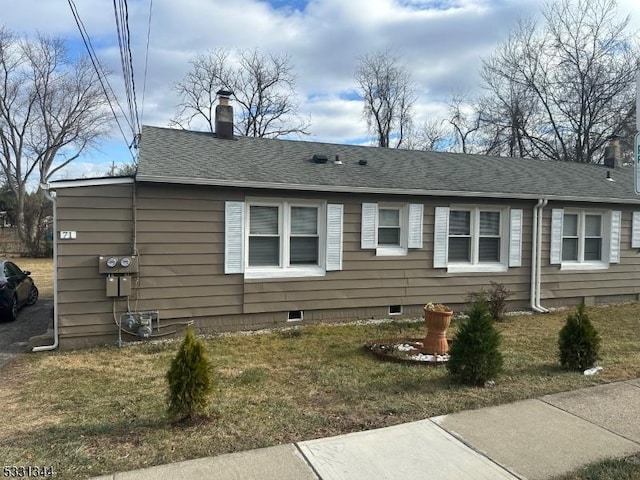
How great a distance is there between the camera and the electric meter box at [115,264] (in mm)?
6785

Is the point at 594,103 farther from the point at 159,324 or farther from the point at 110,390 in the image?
the point at 110,390

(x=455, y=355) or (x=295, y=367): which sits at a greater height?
(x=455, y=355)

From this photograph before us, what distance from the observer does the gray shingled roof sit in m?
7.64

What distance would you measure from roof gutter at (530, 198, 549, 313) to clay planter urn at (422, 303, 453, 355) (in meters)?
4.67

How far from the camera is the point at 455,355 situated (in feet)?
16.2

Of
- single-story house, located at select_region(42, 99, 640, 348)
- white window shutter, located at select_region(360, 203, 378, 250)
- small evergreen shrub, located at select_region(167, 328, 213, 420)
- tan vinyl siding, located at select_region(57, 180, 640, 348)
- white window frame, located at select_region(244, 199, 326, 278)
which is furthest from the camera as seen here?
white window shutter, located at select_region(360, 203, 378, 250)

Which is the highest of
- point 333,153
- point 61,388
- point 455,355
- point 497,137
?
point 497,137

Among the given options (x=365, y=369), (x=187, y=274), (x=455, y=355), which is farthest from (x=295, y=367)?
(x=187, y=274)

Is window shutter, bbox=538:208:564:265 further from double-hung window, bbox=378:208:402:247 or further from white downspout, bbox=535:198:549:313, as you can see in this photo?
double-hung window, bbox=378:208:402:247

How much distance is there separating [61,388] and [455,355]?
437 cm

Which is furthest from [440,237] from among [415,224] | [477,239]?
[477,239]

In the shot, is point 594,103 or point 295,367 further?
point 594,103

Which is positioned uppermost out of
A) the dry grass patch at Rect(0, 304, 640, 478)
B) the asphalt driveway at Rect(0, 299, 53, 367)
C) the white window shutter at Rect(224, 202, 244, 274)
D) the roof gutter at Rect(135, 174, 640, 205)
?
the roof gutter at Rect(135, 174, 640, 205)

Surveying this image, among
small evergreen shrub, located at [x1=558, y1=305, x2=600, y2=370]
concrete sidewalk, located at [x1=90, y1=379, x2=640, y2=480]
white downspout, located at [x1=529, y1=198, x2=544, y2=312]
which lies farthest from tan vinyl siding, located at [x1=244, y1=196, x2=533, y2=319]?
concrete sidewalk, located at [x1=90, y1=379, x2=640, y2=480]
